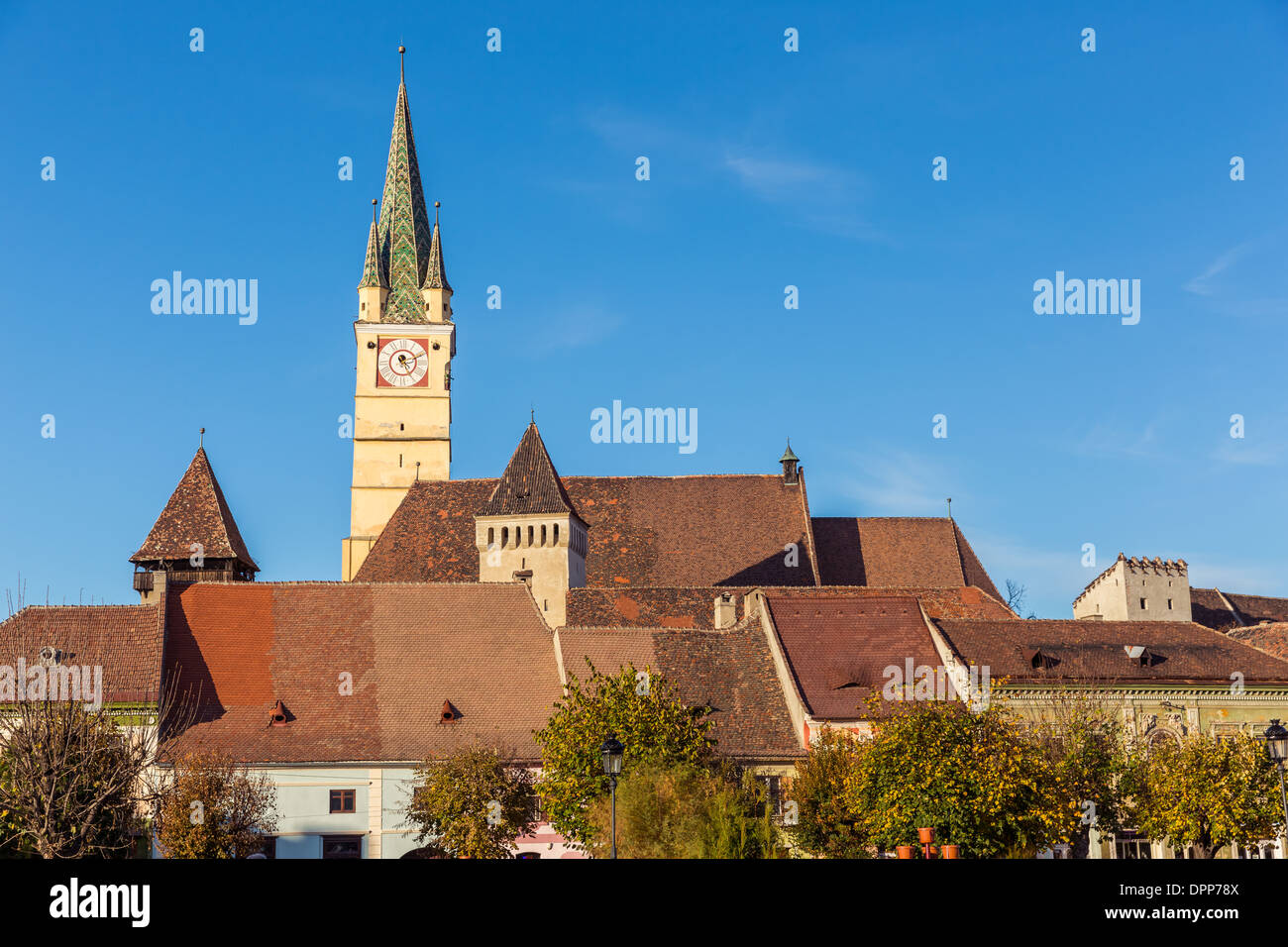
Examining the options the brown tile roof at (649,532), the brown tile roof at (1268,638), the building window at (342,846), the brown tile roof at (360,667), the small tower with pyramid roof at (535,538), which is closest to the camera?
the building window at (342,846)

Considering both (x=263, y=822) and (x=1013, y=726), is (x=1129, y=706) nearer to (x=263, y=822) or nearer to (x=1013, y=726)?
(x=1013, y=726)

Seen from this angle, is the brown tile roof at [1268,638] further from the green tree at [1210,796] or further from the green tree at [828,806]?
the green tree at [828,806]

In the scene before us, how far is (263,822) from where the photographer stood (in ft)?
157

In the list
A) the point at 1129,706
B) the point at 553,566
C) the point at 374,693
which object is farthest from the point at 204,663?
the point at 1129,706

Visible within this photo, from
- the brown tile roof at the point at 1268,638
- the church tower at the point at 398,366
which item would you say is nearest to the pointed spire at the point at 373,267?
the church tower at the point at 398,366

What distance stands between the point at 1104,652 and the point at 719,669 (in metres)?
14.1

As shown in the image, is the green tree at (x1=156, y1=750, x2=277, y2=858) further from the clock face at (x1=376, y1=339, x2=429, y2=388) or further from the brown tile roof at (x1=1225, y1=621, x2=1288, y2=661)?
the clock face at (x1=376, y1=339, x2=429, y2=388)

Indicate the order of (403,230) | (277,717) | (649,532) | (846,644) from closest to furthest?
(277,717) → (846,644) → (649,532) → (403,230)

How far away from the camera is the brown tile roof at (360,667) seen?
51.6 metres

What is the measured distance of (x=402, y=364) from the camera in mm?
89250

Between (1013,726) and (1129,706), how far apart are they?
1058 cm

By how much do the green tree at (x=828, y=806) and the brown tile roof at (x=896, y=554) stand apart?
86.4 feet

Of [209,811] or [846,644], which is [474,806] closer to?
[209,811]

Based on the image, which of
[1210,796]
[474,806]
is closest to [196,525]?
[474,806]
